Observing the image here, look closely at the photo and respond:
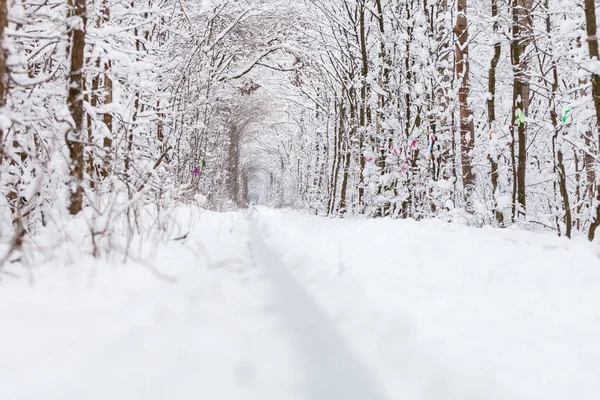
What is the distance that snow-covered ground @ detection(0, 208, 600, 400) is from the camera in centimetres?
131

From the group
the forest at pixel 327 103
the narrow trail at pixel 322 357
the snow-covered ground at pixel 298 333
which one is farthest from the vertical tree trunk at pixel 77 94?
the narrow trail at pixel 322 357

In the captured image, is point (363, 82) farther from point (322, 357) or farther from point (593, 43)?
point (322, 357)

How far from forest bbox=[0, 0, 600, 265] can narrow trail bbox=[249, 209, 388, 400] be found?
4.26 feet

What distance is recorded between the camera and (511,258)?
11.0 feet

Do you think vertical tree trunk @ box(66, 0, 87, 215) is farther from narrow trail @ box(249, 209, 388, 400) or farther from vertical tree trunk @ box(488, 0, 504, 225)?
vertical tree trunk @ box(488, 0, 504, 225)

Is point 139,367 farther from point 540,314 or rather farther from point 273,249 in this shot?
point 273,249

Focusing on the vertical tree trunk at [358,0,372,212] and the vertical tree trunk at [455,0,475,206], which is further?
the vertical tree trunk at [358,0,372,212]

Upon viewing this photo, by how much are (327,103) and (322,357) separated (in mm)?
13955

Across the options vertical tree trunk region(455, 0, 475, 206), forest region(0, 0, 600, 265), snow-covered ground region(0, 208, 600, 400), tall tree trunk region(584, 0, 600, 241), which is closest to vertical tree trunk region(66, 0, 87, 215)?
forest region(0, 0, 600, 265)

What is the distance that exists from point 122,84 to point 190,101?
4919 mm

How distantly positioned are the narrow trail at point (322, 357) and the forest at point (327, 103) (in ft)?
4.26

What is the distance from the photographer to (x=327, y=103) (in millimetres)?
14836

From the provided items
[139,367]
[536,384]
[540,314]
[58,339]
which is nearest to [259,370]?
[139,367]

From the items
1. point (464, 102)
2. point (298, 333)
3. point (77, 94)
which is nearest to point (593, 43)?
point (464, 102)
